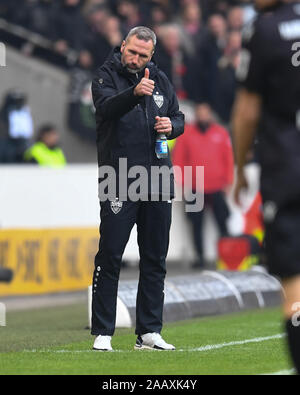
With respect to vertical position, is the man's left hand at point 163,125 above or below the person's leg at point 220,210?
above

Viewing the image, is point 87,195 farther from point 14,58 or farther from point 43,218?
point 14,58

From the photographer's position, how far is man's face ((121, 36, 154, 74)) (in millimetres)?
8242

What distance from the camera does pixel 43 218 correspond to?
1580 centimetres

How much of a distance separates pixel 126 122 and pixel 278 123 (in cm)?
301

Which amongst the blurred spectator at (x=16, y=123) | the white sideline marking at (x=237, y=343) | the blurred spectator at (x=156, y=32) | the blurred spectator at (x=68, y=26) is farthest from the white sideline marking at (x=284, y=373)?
the blurred spectator at (x=68, y=26)

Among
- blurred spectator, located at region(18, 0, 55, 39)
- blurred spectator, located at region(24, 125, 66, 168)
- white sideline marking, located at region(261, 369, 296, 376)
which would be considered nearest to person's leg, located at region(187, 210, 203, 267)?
blurred spectator, located at region(24, 125, 66, 168)

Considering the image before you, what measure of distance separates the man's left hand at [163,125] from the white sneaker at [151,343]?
1440mm

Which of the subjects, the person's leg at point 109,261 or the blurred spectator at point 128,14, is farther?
the blurred spectator at point 128,14

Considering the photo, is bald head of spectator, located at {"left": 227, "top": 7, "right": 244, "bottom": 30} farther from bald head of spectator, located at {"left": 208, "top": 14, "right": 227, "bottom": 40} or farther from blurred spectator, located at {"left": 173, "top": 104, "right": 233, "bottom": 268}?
blurred spectator, located at {"left": 173, "top": 104, "right": 233, "bottom": 268}

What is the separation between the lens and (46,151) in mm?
17156

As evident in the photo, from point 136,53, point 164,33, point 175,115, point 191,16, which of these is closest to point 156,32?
point 164,33

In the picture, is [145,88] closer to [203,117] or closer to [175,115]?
[175,115]

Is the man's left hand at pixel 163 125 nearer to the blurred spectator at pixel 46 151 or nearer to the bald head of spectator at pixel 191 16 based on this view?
the blurred spectator at pixel 46 151

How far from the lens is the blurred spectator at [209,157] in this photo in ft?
57.8
